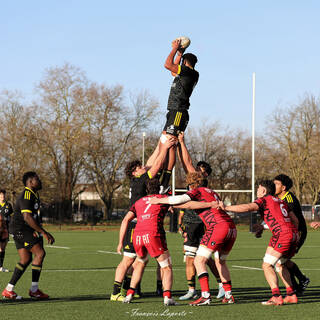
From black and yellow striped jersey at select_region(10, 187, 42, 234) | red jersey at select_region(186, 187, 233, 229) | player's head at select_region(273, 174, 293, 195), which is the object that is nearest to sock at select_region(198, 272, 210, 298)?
red jersey at select_region(186, 187, 233, 229)

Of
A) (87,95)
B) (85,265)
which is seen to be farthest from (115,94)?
(85,265)

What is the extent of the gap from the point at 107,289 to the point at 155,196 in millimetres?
3087

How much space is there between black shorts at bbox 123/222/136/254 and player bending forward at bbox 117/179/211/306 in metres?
0.53

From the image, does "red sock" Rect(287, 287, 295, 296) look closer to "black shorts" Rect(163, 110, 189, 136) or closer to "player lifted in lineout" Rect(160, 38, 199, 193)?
"player lifted in lineout" Rect(160, 38, 199, 193)

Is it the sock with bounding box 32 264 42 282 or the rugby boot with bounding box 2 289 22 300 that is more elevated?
the sock with bounding box 32 264 42 282

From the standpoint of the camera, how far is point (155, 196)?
9.51 metres

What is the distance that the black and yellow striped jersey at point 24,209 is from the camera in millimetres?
10383

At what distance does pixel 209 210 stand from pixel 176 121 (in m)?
1.57

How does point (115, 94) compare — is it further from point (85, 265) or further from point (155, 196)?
point (155, 196)

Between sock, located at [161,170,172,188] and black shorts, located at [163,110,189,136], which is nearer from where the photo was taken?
black shorts, located at [163,110,189,136]

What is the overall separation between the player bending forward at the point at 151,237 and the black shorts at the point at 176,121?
1001 millimetres

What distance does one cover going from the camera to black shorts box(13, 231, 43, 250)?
34.3 feet

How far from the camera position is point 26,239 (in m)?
10.5

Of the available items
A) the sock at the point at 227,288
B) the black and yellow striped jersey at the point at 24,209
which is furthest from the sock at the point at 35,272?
the sock at the point at 227,288
